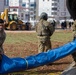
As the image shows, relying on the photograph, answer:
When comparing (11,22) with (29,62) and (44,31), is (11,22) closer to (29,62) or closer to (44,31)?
(44,31)

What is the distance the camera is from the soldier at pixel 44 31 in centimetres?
1105

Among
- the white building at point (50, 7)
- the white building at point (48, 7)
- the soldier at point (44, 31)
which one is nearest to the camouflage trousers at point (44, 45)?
the soldier at point (44, 31)

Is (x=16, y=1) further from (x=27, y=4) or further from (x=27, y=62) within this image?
(x=27, y=62)

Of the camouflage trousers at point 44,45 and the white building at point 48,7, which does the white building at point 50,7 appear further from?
the camouflage trousers at point 44,45

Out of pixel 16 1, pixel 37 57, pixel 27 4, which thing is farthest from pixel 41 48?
pixel 27 4

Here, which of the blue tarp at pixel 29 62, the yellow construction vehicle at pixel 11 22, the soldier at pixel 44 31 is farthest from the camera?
the yellow construction vehicle at pixel 11 22

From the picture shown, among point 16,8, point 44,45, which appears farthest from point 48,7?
point 44,45

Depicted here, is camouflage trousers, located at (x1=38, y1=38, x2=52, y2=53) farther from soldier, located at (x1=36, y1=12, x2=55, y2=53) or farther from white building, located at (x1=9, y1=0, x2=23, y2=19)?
white building, located at (x1=9, y1=0, x2=23, y2=19)

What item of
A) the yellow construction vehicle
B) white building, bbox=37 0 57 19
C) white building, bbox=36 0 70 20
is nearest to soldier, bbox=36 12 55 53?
the yellow construction vehicle

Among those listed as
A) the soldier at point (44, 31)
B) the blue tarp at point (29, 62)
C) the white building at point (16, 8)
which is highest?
the blue tarp at point (29, 62)

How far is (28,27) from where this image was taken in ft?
152


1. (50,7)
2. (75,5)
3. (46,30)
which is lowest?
(50,7)

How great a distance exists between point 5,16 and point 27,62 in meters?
38.8

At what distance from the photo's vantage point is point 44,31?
1116 cm
